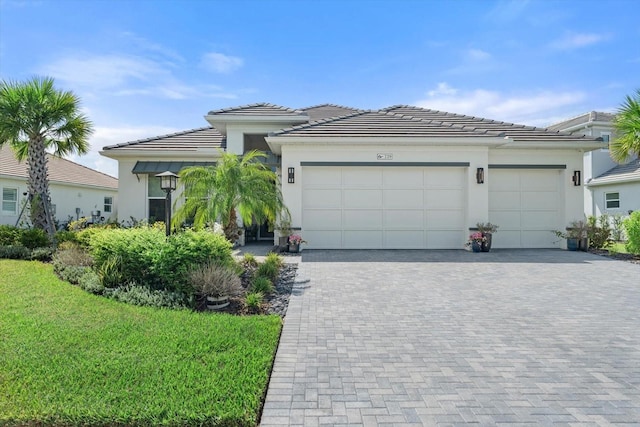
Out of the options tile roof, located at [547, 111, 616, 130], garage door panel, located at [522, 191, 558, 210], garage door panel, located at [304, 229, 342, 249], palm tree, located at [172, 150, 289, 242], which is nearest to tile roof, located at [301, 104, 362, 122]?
garage door panel, located at [304, 229, 342, 249]

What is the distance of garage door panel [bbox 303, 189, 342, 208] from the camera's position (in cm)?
1309

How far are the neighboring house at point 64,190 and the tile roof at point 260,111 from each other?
8.18m

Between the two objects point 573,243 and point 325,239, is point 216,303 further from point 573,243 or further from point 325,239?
point 573,243

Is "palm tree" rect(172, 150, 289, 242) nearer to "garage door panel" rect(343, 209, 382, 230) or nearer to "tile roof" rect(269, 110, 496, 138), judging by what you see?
"tile roof" rect(269, 110, 496, 138)

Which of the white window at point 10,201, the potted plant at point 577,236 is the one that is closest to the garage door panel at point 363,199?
the potted plant at point 577,236

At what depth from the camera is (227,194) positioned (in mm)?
9898

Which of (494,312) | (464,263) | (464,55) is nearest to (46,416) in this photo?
(494,312)

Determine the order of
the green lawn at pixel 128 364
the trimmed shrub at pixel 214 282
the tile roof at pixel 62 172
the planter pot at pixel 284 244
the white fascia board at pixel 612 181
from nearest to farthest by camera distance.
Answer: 1. the green lawn at pixel 128 364
2. the trimmed shrub at pixel 214 282
3. the planter pot at pixel 284 244
4. the white fascia board at pixel 612 181
5. the tile roof at pixel 62 172

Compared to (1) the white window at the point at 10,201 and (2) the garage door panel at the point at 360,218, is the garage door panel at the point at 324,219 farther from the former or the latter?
(1) the white window at the point at 10,201

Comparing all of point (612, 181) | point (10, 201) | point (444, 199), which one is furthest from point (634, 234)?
point (10, 201)

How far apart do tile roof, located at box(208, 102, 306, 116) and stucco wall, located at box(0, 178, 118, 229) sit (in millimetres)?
11753

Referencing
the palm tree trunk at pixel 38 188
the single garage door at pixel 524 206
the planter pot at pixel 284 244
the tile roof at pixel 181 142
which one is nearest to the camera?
the palm tree trunk at pixel 38 188

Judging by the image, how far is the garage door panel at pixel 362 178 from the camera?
1309 centimetres

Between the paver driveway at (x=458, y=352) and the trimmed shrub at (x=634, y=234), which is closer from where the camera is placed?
the paver driveway at (x=458, y=352)
